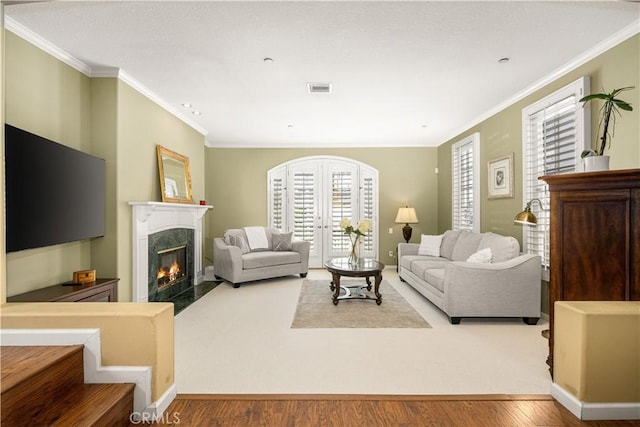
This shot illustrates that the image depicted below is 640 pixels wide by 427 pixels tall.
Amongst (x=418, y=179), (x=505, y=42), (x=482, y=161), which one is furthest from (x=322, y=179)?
(x=505, y=42)

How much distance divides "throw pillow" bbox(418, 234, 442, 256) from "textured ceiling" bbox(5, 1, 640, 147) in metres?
2.18

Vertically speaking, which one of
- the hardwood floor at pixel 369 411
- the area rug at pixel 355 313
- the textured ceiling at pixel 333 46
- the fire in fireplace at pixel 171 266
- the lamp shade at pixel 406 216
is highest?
the textured ceiling at pixel 333 46

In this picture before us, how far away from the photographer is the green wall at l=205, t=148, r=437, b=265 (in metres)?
7.08

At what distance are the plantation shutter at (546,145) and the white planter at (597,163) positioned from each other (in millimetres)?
1043

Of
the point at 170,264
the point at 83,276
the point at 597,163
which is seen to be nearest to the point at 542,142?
the point at 597,163

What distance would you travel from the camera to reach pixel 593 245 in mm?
2201

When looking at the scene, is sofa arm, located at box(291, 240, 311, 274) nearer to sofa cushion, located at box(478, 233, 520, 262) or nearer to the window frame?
sofa cushion, located at box(478, 233, 520, 262)

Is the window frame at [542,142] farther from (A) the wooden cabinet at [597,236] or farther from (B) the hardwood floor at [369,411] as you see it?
(B) the hardwood floor at [369,411]

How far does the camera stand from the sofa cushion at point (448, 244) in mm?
5281

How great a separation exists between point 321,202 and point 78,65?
469 centimetres

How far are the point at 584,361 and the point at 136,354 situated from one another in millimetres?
2583

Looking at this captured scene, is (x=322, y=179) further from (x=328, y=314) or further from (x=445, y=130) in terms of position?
(x=328, y=314)

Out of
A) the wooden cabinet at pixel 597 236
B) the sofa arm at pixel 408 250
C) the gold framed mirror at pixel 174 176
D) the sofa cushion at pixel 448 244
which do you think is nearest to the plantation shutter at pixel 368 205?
the sofa arm at pixel 408 250

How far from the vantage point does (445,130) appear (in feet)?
19.4
